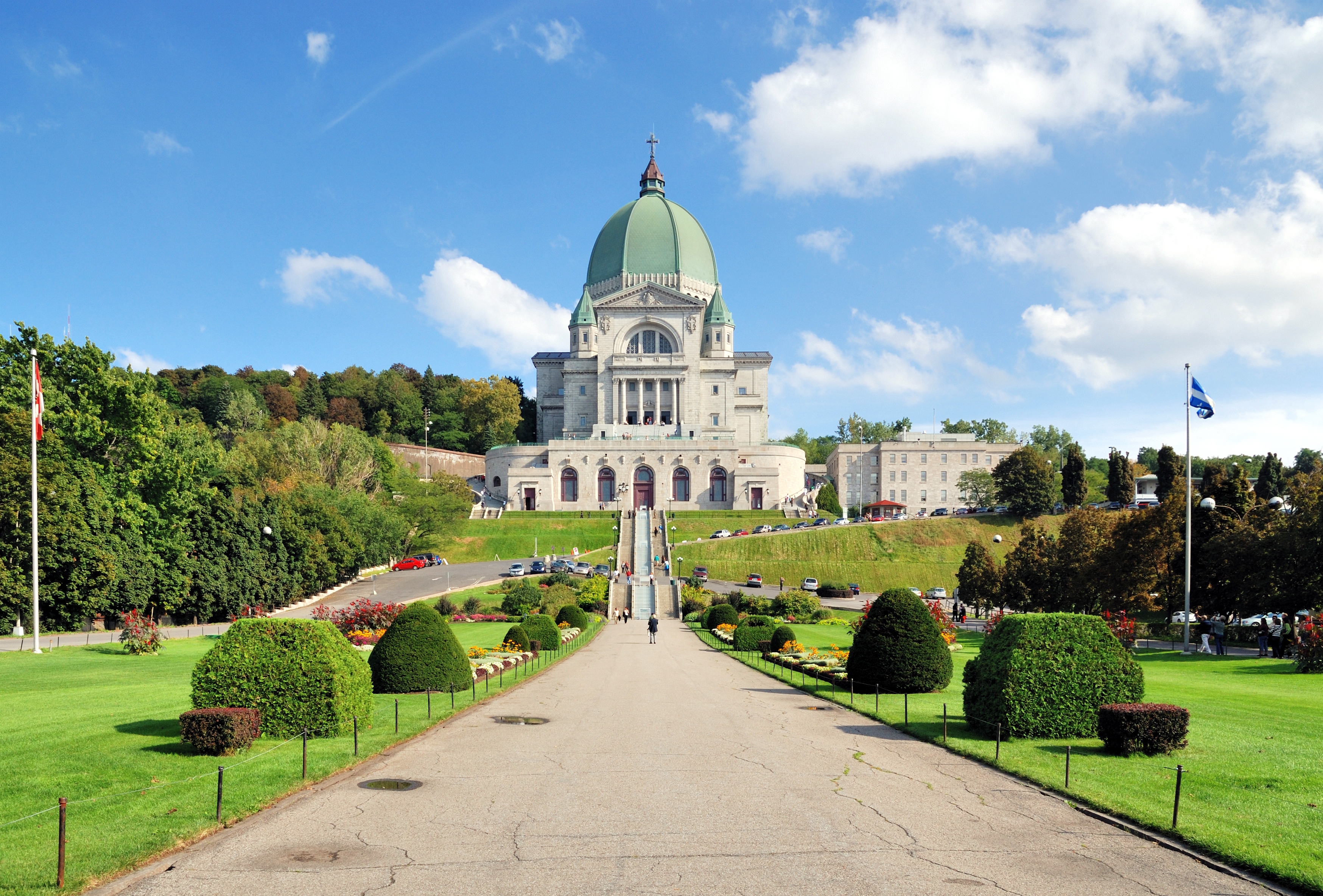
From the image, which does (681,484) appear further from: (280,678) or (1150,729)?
(1150,729)

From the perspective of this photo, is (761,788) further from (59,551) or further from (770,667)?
(59,551)

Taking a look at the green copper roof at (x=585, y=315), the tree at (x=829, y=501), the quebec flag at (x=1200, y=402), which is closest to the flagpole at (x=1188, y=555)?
the quebec flag at (x=1200, y=402)

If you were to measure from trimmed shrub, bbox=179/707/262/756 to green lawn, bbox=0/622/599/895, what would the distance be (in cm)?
19

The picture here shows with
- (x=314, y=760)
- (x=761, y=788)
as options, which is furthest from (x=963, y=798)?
(x=314, y=760)

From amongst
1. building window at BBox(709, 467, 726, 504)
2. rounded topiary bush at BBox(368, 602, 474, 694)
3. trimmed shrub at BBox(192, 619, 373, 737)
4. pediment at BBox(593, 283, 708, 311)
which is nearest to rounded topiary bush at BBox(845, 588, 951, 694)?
rounded topiary bush at BBox(368, 602, 474, 694)

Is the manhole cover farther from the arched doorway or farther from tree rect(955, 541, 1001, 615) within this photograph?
the arched doorway

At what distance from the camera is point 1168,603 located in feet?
158

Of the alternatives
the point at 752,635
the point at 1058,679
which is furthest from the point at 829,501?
the point at 1058,679

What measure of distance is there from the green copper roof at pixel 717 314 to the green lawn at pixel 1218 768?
9657 cm

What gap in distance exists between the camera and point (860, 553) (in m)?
82.1

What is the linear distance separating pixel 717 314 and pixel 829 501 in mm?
27609

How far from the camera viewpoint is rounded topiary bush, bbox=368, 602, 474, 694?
21922mm

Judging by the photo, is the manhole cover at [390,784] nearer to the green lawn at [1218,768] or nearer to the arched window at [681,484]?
the green lawn at [1218,768]

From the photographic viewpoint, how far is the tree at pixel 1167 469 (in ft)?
312
